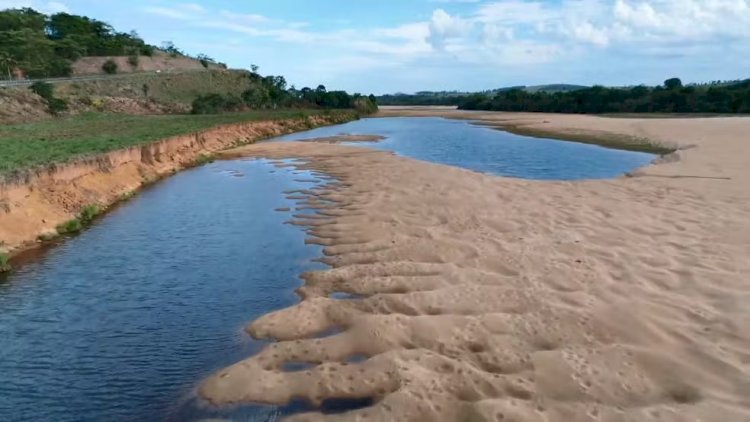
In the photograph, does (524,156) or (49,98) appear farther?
(49,98)

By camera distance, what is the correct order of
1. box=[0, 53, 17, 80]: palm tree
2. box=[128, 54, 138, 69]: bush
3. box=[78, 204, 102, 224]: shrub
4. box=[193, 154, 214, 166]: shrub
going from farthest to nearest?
1. box=[128, 54, 138, 69]: bush
2. box=[0, 53, 17, 80]: palm tree
3. box=[193, 154, 214, 166]: shrub
4. box=[78, 204, 102, 224]: shrub

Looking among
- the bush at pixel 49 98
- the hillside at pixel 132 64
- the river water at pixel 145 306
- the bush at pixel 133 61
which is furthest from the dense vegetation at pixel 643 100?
the bush at pixel 49 98

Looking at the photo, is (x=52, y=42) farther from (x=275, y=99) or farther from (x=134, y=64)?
(x=275, y=99)

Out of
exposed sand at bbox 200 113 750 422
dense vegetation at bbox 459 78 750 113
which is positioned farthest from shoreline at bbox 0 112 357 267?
dense vegetation at bbox 459 78 750 113

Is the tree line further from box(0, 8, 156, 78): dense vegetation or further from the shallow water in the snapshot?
the shallow water

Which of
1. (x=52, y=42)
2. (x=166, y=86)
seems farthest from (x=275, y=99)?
(x=52, y=42)

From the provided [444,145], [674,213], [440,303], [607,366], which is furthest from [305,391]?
[444,145]
